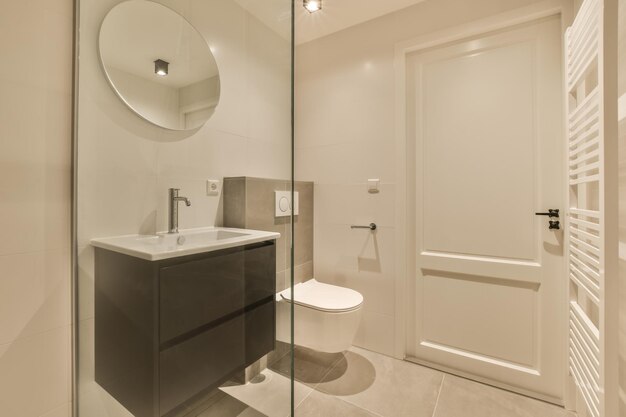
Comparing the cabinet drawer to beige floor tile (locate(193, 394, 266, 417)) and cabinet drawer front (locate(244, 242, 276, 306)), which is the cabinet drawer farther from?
beige floor tile (locate(193, 394, 266, 417))

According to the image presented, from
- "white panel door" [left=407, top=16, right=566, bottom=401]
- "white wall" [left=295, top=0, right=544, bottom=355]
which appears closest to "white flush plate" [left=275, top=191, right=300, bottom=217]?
"white wall" [left=295, top=0, right=544, bottom=355]

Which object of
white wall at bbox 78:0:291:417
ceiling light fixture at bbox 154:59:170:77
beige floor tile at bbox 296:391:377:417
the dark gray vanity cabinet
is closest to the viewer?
the dark gray vanity cabinet

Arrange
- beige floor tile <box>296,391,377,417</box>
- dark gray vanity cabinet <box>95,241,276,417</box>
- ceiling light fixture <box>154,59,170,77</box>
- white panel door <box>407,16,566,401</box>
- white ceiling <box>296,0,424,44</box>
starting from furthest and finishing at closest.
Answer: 1. white ceiling <box>296,0,424,44</box>
2. white panel door <box>407,16,566,401</box>
3. beige floor tile <box>296,391,377,417</box>
4. ceiling light fixture <box>154,59,170,77</box>
5. dark gray vanity cabinet <box>95,241,276,417</box>

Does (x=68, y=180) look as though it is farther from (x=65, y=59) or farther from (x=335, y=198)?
(x=335, y=198)

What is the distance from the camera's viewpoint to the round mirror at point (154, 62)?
1011mm

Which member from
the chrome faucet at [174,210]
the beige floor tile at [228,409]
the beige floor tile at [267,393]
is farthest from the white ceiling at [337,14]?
the beige floor tile at [228,409]

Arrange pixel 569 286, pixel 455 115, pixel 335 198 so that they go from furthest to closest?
pixel 335 198 → pixel 455 115 → pixel 569 286

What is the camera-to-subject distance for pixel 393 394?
154 centimetres

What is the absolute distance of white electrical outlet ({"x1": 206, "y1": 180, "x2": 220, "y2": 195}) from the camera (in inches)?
45.6

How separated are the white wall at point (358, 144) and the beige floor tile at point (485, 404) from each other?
45cm

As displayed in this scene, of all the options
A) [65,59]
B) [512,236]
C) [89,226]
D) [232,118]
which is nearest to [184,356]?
[89,226]

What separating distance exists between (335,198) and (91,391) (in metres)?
1.69

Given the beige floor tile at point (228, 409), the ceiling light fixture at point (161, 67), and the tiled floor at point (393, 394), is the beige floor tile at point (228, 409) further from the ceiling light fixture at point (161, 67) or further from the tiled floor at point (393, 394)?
the ceiling light fixture at point (161, 67)

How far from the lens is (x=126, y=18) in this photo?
3.39ft
